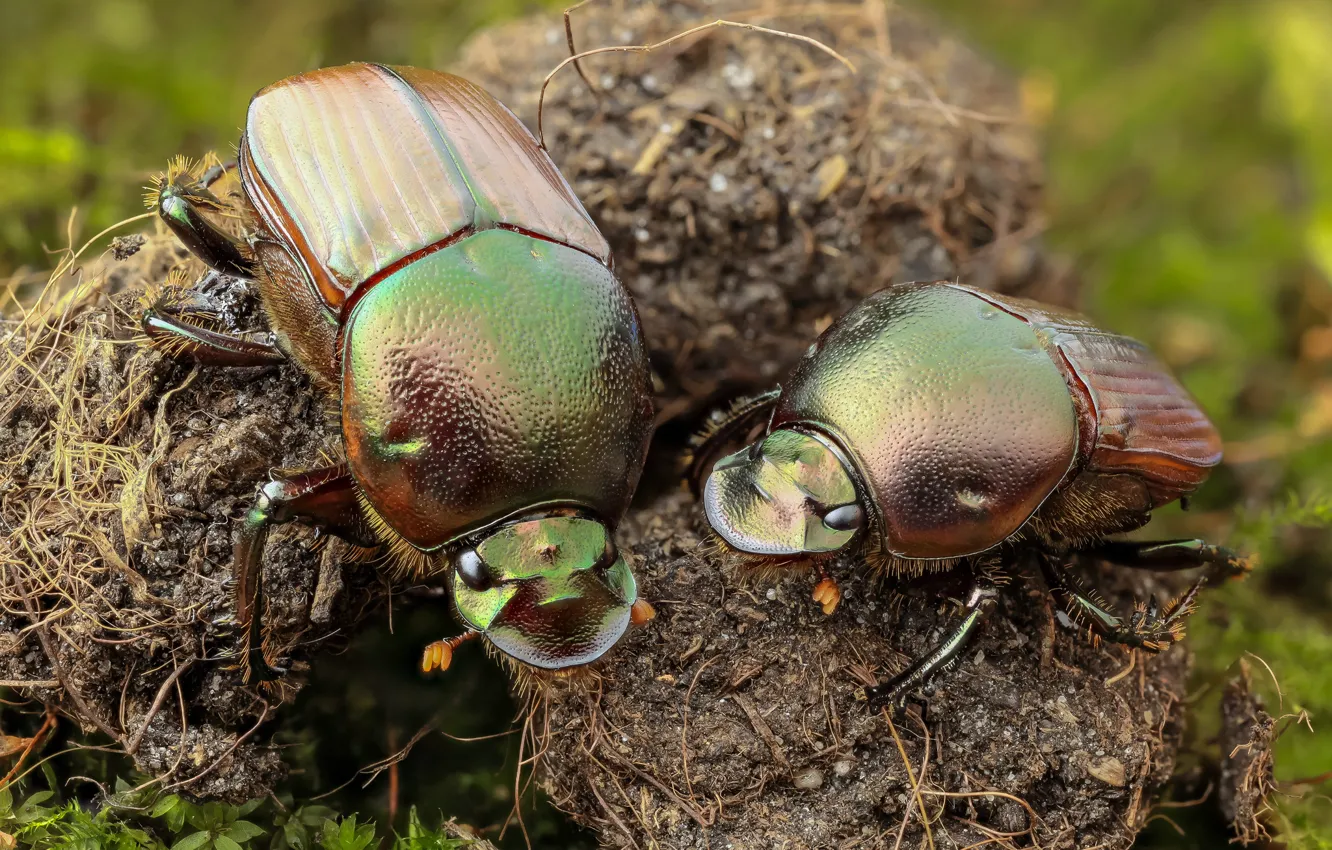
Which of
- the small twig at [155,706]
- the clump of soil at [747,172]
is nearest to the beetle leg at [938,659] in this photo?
the clump of soil at [747,172]

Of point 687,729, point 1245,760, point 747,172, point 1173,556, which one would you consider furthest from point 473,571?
point 1245,760

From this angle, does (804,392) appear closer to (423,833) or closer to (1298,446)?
(423,833)

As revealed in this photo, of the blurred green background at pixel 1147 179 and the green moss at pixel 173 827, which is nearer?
the green moss at pixel 173 827

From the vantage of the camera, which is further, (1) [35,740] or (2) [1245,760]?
(2) [1245,760]

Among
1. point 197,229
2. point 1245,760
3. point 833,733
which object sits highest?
point 197,229

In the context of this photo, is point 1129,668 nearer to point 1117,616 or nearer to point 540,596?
point 1117,616

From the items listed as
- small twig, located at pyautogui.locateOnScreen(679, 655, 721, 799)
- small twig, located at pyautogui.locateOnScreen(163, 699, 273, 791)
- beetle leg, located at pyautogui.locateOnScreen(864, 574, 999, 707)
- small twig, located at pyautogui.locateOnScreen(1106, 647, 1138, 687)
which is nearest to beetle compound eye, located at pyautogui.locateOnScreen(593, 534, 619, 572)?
small twig, located at pyautogui.locateOnScreen(679, 655, 721, 799)

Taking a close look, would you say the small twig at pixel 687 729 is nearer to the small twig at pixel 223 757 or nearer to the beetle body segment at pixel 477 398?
the beetle body segment at pixel 477 398

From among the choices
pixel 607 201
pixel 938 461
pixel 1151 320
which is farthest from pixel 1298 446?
pixel 607 201
